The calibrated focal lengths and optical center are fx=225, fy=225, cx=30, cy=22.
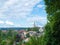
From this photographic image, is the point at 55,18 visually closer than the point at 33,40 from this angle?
Yes

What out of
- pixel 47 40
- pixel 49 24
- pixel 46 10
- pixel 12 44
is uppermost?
pixel 46 10

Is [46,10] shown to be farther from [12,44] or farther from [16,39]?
[16,39]

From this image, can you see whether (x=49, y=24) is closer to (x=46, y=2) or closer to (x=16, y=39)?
(x=46, y=2)

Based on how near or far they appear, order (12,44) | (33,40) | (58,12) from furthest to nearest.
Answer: (12,44) → (33,40) → (58,12)

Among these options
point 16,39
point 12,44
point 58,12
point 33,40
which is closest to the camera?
point 58,12

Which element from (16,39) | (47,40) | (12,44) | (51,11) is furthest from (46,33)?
(16,39)

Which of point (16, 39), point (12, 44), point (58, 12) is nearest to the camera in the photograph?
point (58, 12)

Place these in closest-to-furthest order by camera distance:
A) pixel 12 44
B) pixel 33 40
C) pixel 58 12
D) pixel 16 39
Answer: pixel 58 12 < pixel 33 40 < pixel 12 44 < pixel 16 39

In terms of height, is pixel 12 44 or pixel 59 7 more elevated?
pixel 59 7

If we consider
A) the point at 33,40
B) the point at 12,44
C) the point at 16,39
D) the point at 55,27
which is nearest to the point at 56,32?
the point at 55,27
